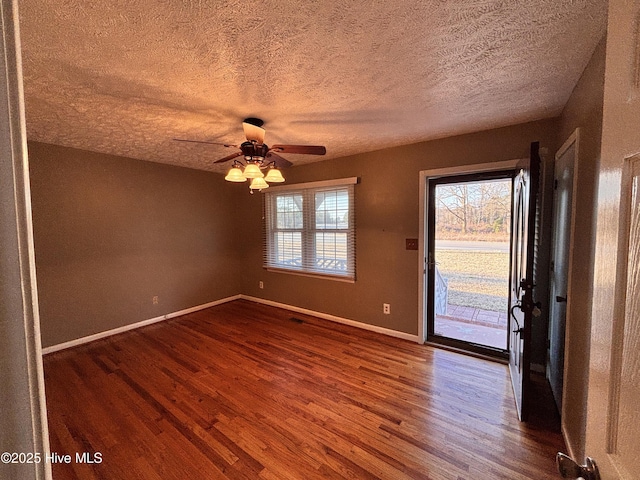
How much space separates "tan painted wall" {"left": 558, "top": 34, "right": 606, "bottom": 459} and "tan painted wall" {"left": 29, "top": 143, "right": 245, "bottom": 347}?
14.2ft

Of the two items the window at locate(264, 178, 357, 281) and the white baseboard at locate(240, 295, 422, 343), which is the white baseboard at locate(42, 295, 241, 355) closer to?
the white baseboard at locate(240, 295, 422, 343)

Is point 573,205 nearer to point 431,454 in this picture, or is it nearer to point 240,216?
point 431,454

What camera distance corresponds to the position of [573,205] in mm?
1590

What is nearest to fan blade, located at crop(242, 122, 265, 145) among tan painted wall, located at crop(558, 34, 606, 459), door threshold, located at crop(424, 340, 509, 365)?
tan painted wall, located at crop(558, 34, 606, 459)

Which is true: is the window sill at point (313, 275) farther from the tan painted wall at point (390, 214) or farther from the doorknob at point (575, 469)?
the doorknob at point (575, 469)

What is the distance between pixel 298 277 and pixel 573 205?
321 centimetres

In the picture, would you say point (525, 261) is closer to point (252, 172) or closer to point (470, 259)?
point (252, 172)

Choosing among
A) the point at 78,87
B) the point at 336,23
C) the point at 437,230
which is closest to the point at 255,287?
the point at 437,230

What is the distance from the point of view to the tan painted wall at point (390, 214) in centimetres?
260

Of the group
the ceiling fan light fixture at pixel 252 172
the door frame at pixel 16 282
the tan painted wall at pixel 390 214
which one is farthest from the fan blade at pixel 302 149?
the door frame at pixel 16 282

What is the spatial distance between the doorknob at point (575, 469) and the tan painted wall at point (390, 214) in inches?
96.4

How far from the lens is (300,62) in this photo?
1442mm

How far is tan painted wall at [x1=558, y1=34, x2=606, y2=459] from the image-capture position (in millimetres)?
1321

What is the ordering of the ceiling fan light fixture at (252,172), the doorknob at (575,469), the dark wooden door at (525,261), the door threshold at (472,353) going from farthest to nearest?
the door threshold at (472,353), the ceiling fan light fixture at (252,172), the dark wooden door at (525,261), the doorknob at (575,469)
